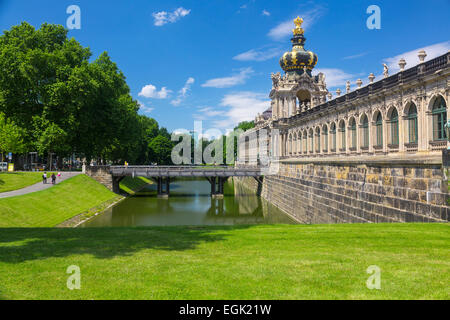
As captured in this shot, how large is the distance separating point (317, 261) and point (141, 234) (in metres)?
6.32

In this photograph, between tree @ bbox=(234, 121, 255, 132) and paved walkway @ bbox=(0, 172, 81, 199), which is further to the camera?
tree @ bbox=(234, 121, 255, 132)

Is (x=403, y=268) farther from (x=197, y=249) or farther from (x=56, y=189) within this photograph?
(x=56, y=189)

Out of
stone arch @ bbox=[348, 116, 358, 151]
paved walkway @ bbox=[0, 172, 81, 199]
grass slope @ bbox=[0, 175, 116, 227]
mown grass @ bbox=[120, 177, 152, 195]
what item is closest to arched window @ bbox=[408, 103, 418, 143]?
stone arch @ bbox=[348, 116, 358, 151]

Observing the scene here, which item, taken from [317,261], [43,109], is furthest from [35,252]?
[43,109]

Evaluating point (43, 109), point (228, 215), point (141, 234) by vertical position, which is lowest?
point (228, 215)

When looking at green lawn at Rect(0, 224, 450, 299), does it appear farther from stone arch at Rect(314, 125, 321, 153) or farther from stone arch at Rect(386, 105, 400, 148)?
stone arch at Rect(314, 125, 321, 153)

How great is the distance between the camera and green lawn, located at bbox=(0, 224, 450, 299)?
6.02 m

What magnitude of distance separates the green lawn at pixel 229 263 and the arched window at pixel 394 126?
9.62 metres

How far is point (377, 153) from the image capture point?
22.1 m

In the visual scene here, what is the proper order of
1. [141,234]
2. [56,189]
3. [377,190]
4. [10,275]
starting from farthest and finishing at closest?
[56,189]
[377,190]
[141,234]
[10,275]

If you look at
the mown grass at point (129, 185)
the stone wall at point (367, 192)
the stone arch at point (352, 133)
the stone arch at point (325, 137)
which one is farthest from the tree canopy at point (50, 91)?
the stone arch at point (352, 133)

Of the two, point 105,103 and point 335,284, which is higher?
point 105,103

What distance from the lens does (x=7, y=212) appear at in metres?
23.7

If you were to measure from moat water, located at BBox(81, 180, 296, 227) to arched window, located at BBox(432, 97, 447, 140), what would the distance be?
15.8 m
